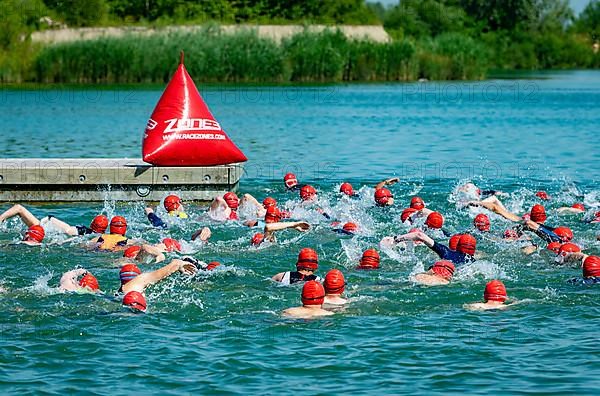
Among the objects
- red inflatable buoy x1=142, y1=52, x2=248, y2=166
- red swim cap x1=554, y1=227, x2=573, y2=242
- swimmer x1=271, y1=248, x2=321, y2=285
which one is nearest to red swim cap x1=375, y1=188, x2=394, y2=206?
red inflatable buoy x1=142, y1=52, x2=248, y2=166

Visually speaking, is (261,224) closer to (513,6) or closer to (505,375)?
(505,375)

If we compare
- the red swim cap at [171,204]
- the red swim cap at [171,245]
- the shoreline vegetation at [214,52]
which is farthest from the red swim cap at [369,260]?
the shoreline vegetation at [214,52]

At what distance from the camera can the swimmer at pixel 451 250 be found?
14844 millimetres

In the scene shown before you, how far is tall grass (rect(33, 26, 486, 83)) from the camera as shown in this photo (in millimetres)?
56438

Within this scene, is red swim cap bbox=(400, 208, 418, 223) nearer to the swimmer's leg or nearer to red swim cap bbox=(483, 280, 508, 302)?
red swim cap bbox=(483, 280, 508, 302)

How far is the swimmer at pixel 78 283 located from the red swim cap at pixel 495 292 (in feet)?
16.2

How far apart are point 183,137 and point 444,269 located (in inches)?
336

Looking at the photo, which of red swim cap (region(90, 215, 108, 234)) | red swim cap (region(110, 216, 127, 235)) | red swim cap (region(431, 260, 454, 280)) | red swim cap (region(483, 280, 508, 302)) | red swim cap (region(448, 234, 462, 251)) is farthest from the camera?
red swim cap (region(90, 215, 108, 234))

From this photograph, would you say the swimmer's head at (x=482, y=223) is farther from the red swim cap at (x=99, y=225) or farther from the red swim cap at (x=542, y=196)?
the red swim cap at (x=99, y=225)

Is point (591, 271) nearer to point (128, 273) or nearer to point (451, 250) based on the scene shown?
point (451, 250)

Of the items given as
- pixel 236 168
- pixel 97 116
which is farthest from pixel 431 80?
pixel 236 168

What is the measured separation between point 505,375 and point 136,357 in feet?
12.9

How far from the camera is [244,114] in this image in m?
45.4

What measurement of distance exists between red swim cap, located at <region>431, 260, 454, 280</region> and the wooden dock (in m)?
7.89
